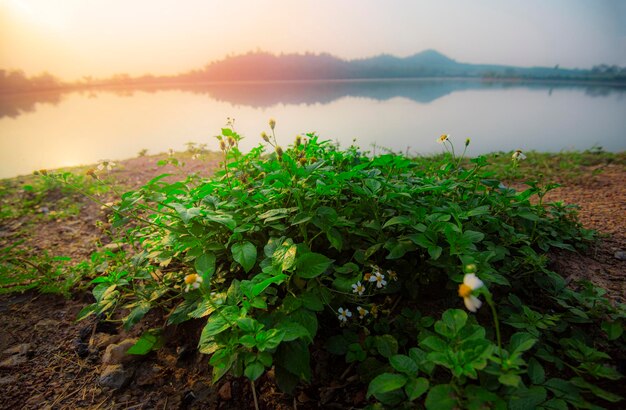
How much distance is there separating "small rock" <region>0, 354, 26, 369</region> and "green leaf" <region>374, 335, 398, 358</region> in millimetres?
1583

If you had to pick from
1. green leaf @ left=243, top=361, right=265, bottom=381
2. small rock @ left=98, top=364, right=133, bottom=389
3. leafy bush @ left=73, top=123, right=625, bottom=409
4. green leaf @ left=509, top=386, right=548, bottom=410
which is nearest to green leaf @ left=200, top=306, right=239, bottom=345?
leafy bush @ left=73, top=123, right=625, bottom=409

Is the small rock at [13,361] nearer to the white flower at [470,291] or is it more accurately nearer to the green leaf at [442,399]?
the green leaf at [442,399]

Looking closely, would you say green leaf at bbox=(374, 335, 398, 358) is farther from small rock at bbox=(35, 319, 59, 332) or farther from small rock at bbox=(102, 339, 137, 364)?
small rock at bbox=(35, 319, 59, 332)

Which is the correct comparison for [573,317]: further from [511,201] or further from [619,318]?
[511,201]

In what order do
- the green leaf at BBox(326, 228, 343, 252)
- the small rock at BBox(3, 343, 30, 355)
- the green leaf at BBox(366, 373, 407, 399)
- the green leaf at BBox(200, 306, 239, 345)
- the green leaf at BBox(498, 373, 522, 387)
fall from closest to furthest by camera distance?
the green leaf at BBox(498, 373, 522, 387) → the green leaf at BBox(366, 373, 407, 399) → the green leaf at BBox(200, 306, 239, 345) → the green leaf at BBox(326, 228, 343, 252) → the small rock at BBox(3, 343, 30, 355)

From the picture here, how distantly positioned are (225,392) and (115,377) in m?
0.50

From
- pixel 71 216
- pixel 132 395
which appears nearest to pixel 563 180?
pixel 132 395

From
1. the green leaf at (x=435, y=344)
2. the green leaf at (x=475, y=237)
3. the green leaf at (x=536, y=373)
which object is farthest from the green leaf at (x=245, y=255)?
the green leaf at (x=536, y=373)

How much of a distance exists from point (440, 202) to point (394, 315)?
0.58 meters

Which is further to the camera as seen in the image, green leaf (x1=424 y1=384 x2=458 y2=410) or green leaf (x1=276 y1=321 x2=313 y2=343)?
green leaf (x1=276 y1=321 x2=313 y2=343)

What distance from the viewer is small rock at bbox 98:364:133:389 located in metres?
1.22

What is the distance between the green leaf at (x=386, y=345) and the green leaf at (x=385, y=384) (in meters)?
0.16

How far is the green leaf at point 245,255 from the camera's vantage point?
1.11 metres

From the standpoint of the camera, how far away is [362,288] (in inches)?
46.6
